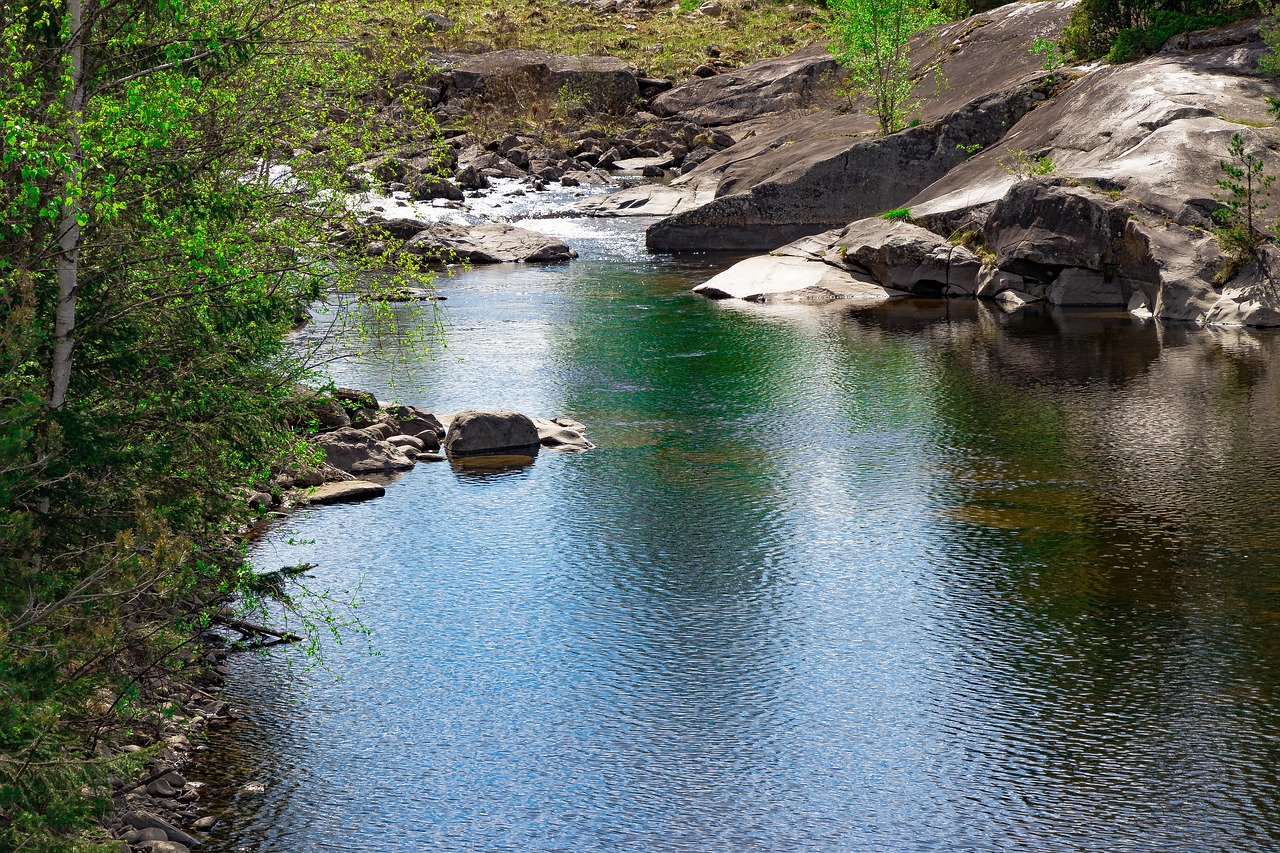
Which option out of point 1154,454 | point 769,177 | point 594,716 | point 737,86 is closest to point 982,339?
point 1154,454

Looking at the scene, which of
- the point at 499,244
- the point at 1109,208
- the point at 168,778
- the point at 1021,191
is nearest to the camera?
the point at 168,778

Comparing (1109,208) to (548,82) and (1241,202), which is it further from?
(548,82)

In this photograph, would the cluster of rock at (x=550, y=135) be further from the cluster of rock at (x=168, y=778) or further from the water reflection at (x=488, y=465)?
the cluster of rock at (x=168, y=778)

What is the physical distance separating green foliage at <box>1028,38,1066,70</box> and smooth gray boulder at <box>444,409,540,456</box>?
35.1 meters

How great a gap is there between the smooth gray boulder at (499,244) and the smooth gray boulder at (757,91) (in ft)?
91.3

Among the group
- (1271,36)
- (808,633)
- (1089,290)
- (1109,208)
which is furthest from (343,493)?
(1271,36)

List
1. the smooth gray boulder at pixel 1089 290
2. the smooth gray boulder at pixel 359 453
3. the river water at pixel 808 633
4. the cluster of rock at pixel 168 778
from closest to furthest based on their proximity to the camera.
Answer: the cluster of rock at pixel 168 778 → the river water at pixel 808 633 → the smooth gray boulder at pixel 359 453 → the smooth gray boulder at pixel 1089 290

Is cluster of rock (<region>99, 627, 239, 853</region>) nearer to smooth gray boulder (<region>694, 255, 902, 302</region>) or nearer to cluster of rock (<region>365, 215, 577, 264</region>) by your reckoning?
smooth gray boulder (<region>694, 255, 902, 302</region>)

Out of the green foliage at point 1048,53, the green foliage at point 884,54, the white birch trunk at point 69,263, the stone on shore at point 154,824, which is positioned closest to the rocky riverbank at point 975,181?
the green foliage at point 1048,53

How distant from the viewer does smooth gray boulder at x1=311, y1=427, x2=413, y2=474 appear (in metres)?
26.9

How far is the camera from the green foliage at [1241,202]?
38.6m

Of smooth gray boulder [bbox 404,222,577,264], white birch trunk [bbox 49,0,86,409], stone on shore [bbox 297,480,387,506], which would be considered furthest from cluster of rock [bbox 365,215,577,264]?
white birch trunk [bbox 49,0,86,409]

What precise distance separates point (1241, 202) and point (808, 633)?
28.1 metres

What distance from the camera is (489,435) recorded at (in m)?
28.4
